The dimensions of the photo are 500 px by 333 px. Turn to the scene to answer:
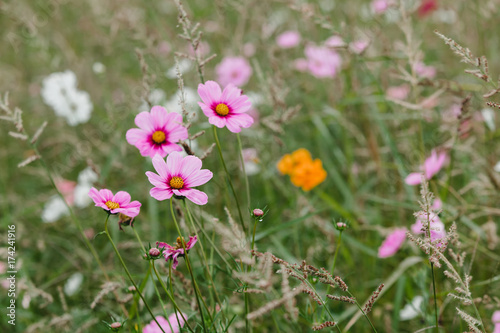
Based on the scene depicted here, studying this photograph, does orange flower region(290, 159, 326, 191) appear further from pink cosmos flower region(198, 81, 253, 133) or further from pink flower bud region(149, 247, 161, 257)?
pink flower bud region(149, 247, 161, 257)

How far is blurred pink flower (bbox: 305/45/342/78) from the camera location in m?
2.26

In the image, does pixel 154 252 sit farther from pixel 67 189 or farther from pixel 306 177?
pixel 67 189

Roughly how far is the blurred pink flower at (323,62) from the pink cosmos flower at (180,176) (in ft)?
5.16

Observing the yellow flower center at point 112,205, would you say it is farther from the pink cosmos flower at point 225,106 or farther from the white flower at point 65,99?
the white flower at point 65,99

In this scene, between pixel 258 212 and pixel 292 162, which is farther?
pixel 292 162

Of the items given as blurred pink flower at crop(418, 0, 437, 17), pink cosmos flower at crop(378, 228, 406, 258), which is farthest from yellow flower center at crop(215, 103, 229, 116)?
blurred pink flower at crop(418, 0, 437, 17)

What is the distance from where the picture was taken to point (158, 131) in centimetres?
92

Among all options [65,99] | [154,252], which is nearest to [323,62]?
[65,99]

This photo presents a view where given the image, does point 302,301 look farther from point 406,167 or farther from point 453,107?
point 453,107

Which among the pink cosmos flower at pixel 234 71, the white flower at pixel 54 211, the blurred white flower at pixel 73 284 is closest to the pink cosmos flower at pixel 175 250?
the blurred white flower at pixel 73 284

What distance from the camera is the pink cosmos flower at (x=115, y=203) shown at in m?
0.77

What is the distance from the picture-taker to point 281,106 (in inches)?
56.5

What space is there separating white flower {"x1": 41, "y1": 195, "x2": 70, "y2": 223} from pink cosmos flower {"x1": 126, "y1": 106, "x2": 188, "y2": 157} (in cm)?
125

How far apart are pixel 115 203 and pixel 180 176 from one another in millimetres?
133
